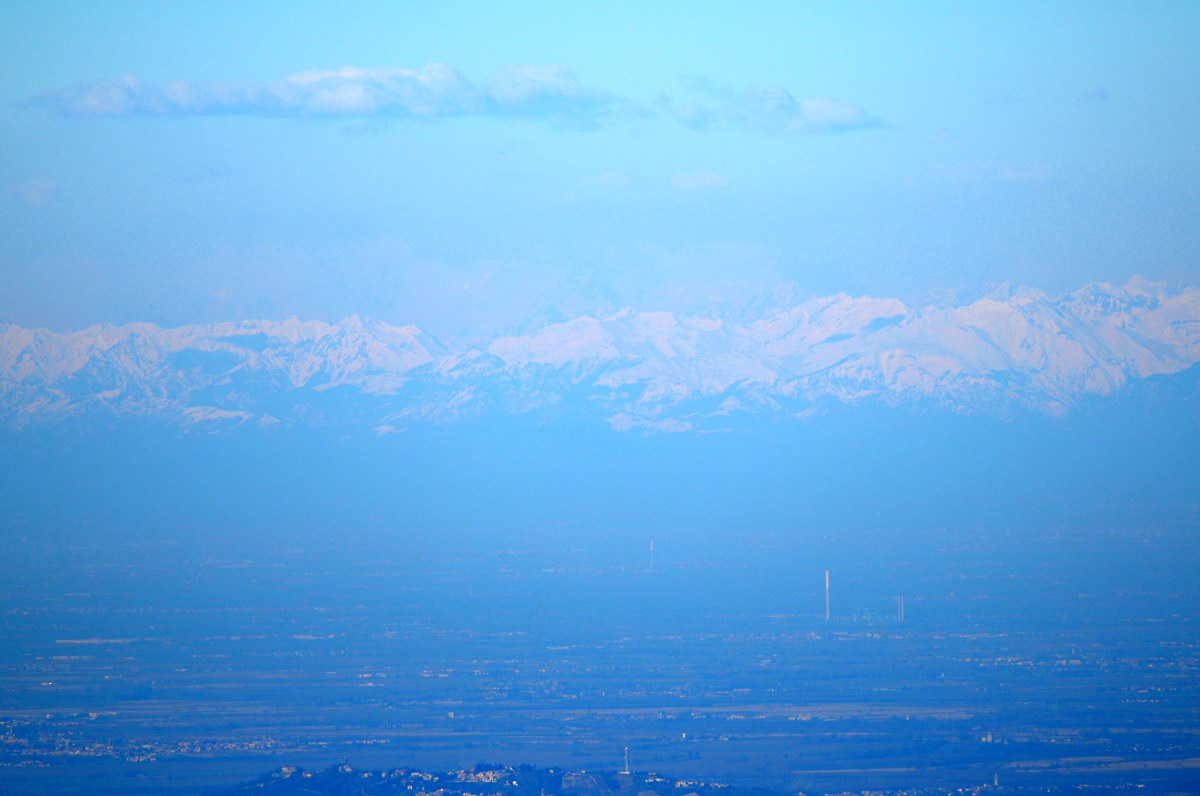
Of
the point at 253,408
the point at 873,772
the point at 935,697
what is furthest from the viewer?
the point at 253,408

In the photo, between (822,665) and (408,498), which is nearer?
Answer: (822,665)

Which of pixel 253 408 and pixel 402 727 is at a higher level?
pixel 253 408

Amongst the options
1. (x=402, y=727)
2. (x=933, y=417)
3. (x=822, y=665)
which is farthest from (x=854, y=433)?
(x=402, y=727)

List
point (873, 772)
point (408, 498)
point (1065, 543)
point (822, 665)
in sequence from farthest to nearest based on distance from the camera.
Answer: point (408, 498), point (1065, 543), point (822, 665), point (873, 772)

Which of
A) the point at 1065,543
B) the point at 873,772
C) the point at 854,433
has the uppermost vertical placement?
the point at 854,433

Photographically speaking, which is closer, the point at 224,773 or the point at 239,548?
the point at 224,773

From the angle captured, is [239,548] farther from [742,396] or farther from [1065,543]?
[742,396]

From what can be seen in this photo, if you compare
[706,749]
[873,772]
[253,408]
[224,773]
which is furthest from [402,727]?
[253,408]

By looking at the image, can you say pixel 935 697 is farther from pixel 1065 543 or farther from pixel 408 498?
pixel 408 498

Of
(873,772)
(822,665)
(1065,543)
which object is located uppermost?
(1065,543)
